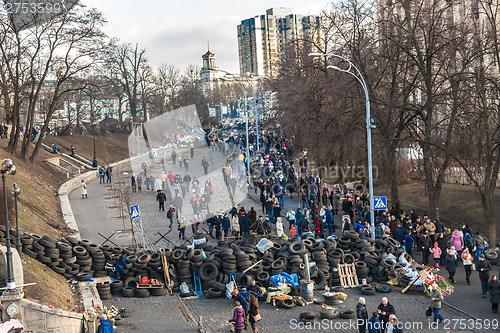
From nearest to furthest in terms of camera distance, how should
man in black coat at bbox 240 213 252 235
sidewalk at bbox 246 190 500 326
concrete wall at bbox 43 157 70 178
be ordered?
sidewalk at bbox 246 190 500 326 < man in black coat at bbox 240 213 252 235 < concrete wall at bbox 43 157 70 178

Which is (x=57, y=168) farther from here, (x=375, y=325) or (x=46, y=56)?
(x=375, y=325)

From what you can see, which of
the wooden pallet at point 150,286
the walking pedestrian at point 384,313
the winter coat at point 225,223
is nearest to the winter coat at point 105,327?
the wooden pallet at point 150,286

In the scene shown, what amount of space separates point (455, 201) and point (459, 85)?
834 cm

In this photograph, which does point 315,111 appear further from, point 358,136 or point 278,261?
point 278,261

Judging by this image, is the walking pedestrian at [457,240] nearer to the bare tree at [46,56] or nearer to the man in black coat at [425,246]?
the man in black coat at [425,246]

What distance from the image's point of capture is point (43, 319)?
43.8ft

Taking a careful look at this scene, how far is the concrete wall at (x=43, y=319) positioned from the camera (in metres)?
13.2

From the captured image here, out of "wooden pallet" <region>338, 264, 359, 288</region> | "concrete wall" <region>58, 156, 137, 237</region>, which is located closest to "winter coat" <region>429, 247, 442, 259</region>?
"wooden pallet" <region>338, 264, 359, 288</region>

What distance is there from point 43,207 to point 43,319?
53.9 feet

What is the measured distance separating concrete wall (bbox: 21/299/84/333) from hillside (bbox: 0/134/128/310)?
1174 millimetres

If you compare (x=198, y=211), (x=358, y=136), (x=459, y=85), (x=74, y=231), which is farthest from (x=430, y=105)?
(x=74, y=231)

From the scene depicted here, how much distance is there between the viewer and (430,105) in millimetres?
24750

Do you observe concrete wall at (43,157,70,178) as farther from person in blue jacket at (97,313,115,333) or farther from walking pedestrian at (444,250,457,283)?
walking pedestrian at (444,250,457,283)

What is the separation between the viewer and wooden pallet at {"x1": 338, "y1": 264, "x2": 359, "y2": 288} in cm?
1817
